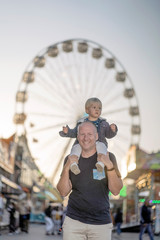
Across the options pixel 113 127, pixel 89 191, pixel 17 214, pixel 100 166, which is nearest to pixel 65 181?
pixel 89 191

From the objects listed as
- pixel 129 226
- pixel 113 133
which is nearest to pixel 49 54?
pixel 129 226

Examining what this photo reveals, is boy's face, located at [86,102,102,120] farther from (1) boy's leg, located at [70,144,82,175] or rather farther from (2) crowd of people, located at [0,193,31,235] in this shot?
(2) crowd of people, located at [0,193,31,235]

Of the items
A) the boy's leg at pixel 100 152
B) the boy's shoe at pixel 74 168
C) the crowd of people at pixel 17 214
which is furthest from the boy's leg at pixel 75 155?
the crowd of people at pixel 17 214

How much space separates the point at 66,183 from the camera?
2881 mm

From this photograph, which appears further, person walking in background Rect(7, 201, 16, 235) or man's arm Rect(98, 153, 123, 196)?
person walking in background Rect(7, 201, 16, 235)

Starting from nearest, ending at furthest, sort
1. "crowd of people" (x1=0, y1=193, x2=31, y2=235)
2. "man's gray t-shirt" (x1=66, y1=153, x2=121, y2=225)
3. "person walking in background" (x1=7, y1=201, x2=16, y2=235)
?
"man's gray t-shirt" (x1=66, y1=153, x2=121, y2=225)
"person walking in background" (x1=7, y1=201, x2=16, y2=235)
"crowd of people" (x1=0, y1=193, x2=31, y2=235)

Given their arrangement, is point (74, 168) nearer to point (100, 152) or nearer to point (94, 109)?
point (100, 152)

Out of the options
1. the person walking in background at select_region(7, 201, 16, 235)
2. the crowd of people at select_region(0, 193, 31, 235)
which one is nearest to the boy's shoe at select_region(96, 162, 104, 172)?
the person walking in background at select_region(7, 201, 16, 235)

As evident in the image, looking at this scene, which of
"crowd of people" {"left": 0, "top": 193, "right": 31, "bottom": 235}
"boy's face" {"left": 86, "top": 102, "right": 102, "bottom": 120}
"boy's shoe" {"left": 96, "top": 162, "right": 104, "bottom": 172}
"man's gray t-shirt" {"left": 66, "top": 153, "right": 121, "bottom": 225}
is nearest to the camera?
"boy's shoe" {"left": 96, "top": 162, "right": 104, "bottom": 172}

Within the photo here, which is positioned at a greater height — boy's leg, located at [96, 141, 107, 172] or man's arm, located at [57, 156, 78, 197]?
boy's leg, located at [96, 141, 107, 172]

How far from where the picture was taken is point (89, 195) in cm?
282

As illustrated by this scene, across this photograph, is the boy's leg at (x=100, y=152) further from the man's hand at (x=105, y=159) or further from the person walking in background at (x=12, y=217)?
the person walking in background at (x=12, y=217)

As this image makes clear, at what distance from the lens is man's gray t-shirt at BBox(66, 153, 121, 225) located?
2799 millimetres

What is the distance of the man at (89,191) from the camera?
2771 millimetres
